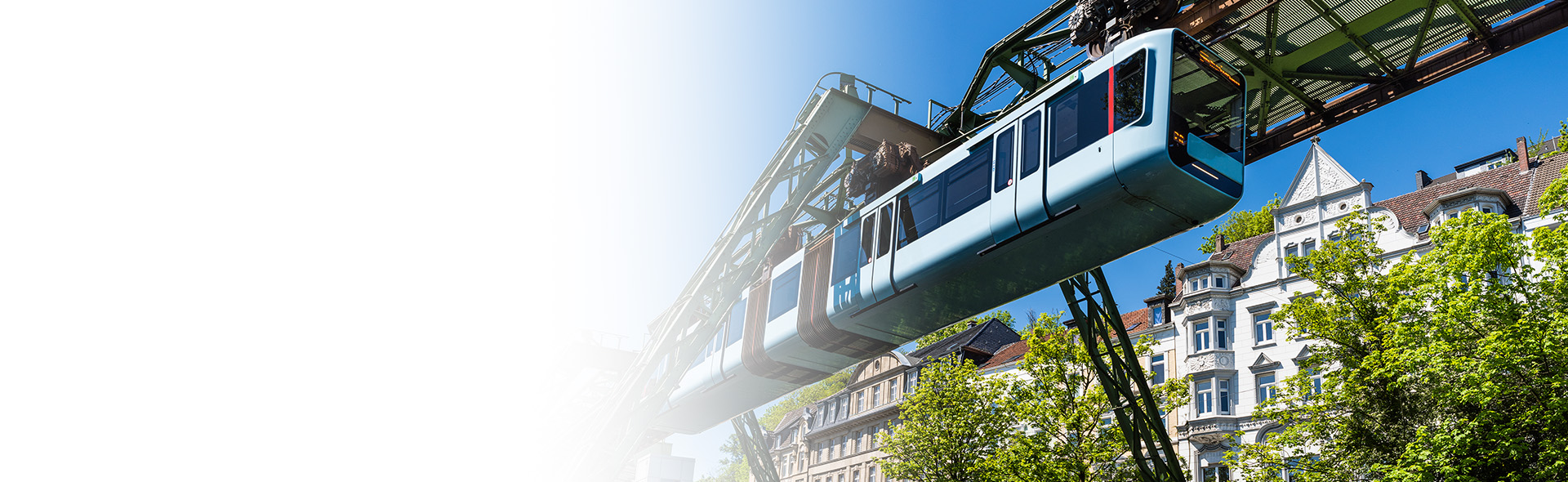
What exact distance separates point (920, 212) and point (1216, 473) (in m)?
23.4

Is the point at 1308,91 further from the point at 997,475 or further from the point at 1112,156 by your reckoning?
the point at 997,475

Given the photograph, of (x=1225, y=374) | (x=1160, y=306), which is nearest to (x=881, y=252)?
(x=1225, y=374)

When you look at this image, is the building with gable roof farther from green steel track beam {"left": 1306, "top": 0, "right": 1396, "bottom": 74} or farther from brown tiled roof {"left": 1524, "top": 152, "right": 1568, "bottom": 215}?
green steel track beam {"left": 1306, "top": 0, "right": 1396, "bottom": 74}

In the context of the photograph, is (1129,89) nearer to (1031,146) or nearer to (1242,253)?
(1031,146)

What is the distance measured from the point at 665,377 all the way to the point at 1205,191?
14182 mm

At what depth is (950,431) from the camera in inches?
1123

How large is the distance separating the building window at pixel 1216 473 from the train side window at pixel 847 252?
2103 cm

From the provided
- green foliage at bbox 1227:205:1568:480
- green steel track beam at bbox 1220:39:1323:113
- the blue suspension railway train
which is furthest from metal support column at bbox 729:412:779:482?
green steel track beam at bbox 1220:39:1323:113

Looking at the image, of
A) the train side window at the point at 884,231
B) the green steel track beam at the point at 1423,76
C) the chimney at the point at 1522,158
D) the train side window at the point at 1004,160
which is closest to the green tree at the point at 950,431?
the train side window at the point at 884,231

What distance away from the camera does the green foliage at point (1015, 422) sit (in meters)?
24.5

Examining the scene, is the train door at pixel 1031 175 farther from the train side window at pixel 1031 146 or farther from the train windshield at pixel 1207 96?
the train windshield at pixel 1207 96

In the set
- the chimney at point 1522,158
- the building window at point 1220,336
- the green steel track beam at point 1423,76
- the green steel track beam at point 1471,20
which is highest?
the chimney at point 1522,158

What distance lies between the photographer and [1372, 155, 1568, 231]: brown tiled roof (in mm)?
31078

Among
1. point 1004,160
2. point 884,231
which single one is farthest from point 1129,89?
point 884,231
